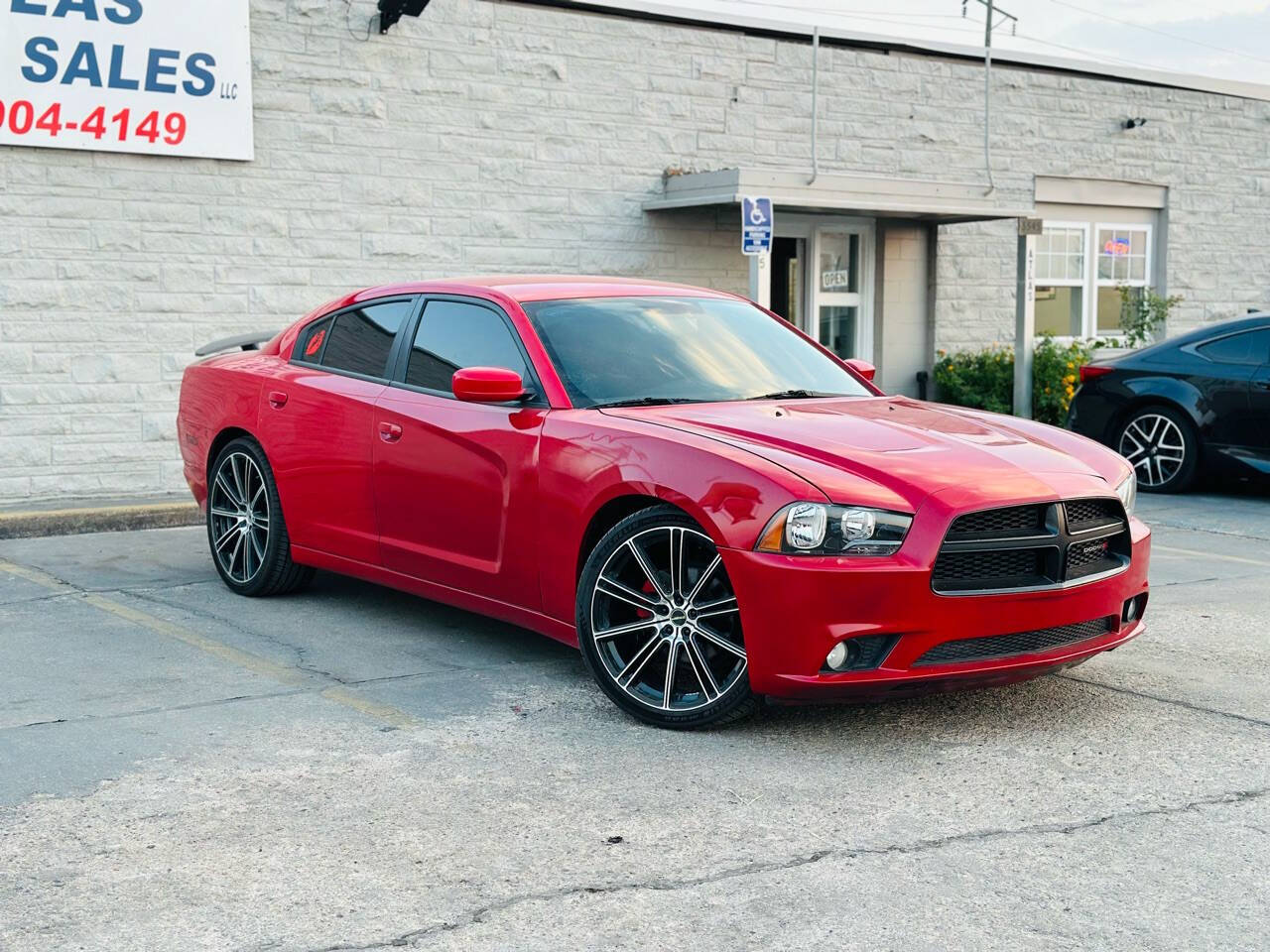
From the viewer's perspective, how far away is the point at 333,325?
7.52 m

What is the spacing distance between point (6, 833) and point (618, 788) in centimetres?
172

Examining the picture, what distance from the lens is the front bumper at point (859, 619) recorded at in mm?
4859

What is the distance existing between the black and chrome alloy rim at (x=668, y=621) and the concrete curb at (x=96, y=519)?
239 inches

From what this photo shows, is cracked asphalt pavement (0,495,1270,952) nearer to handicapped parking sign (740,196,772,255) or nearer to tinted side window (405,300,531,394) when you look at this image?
tinted side window (405,300,531,394)

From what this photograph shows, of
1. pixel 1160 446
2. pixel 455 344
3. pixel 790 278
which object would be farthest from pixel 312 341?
pixel 790 278

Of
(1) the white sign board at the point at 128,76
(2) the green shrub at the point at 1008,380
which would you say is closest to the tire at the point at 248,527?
(1) the white sign board at the point at 128,76

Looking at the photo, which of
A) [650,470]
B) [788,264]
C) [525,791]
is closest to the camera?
[525,791]

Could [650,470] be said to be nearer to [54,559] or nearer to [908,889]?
[908,889]

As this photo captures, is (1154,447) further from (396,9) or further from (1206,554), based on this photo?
(396,9)

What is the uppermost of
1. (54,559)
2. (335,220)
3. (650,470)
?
(335,220)

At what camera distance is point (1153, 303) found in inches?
703

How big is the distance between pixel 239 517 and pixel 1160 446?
7.69 meters

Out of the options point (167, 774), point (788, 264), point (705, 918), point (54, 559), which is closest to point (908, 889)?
point (705, 918)

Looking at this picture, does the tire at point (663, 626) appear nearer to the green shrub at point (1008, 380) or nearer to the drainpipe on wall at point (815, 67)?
the drainpipe on wall at point (815, 67)
